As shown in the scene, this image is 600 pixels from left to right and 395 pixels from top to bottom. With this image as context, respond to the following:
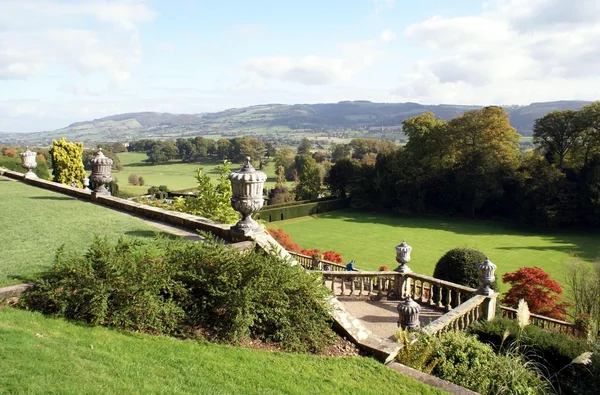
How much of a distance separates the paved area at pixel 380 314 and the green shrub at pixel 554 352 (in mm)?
1461

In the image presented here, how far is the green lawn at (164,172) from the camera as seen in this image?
69500 millimetres

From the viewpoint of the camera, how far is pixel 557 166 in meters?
42.9

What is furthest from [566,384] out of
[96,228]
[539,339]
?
[96,228]

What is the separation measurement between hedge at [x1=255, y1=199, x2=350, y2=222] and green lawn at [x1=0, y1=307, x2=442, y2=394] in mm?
33334

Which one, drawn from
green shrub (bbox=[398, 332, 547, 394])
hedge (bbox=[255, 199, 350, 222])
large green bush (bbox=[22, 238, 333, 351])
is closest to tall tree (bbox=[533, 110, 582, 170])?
hedge (bbox=[255, 199, 350, 222])

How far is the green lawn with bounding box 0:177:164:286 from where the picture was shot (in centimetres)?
729

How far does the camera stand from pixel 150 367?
4871mm

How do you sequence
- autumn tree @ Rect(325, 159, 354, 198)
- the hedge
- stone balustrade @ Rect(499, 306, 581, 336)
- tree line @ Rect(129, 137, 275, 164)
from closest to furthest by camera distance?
stone balustrade @ Rect(499, 306, 581, 336)
the hedge
autumn tree @ Rect(325, 159, 354, 198)
tree line @ Rect(129, 137, 275, 164)

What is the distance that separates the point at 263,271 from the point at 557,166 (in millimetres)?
45064

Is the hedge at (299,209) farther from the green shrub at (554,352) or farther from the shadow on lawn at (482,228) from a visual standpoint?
the green shrub at (554,352)

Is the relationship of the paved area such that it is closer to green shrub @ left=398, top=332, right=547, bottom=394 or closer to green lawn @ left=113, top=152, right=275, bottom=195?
green shrub @ left=398, top=332, right=547, bottom=394

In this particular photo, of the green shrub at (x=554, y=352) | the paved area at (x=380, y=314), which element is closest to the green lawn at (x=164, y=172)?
the paved area at (x=380, y=314)

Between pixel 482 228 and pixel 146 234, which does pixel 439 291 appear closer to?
pixel 146 234

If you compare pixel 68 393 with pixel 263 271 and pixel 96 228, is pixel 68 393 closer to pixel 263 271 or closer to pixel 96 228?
pixel 263 271
